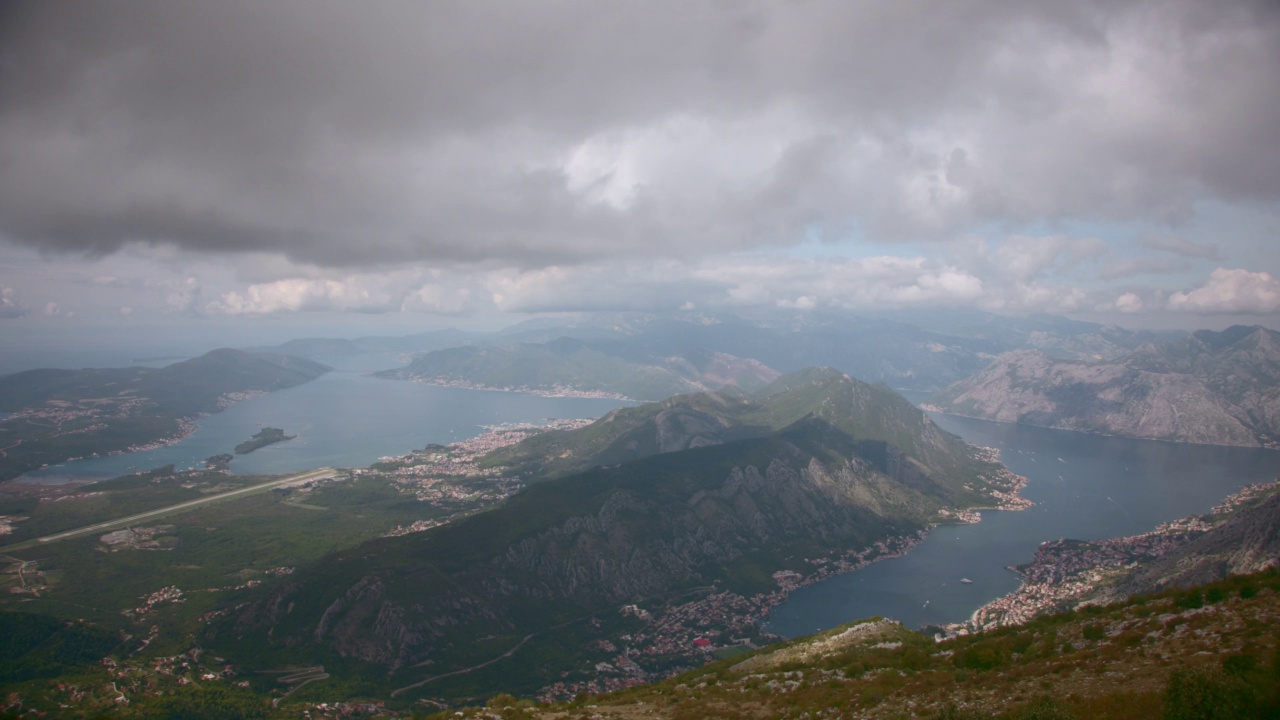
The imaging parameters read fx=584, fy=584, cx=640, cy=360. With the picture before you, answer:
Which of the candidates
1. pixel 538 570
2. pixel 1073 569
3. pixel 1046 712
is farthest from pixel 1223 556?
pixel 538 570

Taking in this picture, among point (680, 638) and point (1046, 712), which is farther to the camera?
point (680, 638)

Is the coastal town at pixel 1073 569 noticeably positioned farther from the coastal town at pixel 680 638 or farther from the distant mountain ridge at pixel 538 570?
the distant mountain ridge at pixel 538 570

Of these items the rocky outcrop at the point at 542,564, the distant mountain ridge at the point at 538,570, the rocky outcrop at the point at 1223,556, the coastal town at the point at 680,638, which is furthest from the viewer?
the rocky outcrop at the point at 542,564

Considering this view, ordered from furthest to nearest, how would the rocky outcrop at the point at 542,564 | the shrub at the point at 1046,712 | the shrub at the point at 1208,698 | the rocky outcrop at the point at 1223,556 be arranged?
the rocky outcrop at the point at 542,564 → the rocky outcrop at the point at 1223,556 → the shrub at the point at 1046,712 → the shrub at the point at 1208,698

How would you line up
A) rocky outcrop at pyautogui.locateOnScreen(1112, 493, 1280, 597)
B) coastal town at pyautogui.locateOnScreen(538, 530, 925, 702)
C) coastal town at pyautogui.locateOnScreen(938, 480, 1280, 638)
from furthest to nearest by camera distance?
coastal town at pyautogui.locateOnScreen(938, 480, 1280, 638), coastal town at pyautogui.locateOnScreen(538, 530, 925, 702), rocky outcrop at pyautogui.locateOnScreen(1112, 493, 1280, 597)

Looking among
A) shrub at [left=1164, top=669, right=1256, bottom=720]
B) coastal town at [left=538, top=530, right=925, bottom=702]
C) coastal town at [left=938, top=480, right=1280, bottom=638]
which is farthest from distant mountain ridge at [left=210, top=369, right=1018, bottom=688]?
shrub at [left=1164, top=669, right=1256, bottom=720]

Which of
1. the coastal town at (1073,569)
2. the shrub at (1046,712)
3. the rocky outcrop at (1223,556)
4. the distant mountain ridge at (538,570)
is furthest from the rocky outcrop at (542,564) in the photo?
the shrub at (1046,712)

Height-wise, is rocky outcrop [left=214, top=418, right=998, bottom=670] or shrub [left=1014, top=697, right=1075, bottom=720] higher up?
shrub [left=1014, top=697, right=1075, bottom=720]

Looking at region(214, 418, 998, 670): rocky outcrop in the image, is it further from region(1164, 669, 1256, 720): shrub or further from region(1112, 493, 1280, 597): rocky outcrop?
region(1164, 669, 1256, 720): shrub

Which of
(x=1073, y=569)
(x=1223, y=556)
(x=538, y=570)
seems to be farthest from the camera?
Result: (x=1073, y=569)

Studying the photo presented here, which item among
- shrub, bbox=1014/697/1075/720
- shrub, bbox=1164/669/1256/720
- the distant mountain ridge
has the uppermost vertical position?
shrub, bbox=1164/669/1256/720

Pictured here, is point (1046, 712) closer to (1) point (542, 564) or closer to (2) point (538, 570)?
(2) point (538, 570)

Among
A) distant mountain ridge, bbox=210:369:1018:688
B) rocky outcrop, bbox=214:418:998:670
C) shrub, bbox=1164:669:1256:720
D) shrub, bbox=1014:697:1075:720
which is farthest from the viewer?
rocky outcrop, bbox=214:418:998:670
